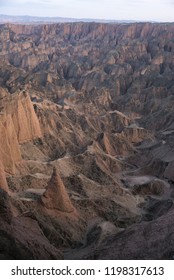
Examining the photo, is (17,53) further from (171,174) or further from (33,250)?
(33,250)

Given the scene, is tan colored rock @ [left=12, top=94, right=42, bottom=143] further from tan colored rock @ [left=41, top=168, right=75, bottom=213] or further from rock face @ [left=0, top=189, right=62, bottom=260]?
rock face @ [left=0, top=189, right=62, bottom=260]

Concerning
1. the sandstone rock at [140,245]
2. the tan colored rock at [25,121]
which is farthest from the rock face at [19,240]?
the tan colored rock at [25,121]

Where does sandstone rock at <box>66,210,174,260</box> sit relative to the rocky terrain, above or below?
above

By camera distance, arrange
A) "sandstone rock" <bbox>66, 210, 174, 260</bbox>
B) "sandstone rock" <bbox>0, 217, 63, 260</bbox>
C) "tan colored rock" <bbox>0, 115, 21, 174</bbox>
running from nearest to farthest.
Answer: "sandstone rock" <bbox>0, 217, 63, 260</bbox>, "sandstone rock" <bbox>66, 210, 174, 260</bbox>, "tan colored rock" <bbox>0, 115, 21, 174</bbox>

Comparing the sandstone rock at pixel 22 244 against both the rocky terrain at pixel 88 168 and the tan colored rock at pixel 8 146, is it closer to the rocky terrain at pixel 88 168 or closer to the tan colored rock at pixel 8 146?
the rocky terrain at pixel 88 168

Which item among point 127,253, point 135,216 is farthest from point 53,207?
point 127,253

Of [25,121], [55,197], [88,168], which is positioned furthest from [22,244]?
[25,121]

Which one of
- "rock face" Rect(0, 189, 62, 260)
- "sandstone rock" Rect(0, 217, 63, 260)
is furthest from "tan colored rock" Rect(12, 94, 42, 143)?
"sandstone rock" Rect(0, 217, 63, 260)

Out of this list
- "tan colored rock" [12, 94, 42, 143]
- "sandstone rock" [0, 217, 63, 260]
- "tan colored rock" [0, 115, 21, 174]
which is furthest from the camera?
"tan colored rock" [12, 94, 42, 143]

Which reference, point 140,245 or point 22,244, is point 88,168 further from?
point 22,244
